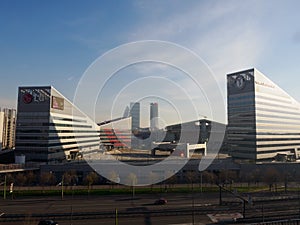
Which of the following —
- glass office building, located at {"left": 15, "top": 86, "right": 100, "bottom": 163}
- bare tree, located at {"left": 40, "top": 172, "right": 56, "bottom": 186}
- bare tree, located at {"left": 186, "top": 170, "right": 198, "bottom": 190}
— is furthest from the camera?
glass office building, located at {"left": 15, "top": 86, "right": 100, "bottom": 163}

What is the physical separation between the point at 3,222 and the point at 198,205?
21.2 feet

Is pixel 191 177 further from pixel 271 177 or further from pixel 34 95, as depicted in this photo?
pixel 34 95

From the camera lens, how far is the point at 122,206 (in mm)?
9984

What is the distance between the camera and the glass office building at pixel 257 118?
73.4 ft

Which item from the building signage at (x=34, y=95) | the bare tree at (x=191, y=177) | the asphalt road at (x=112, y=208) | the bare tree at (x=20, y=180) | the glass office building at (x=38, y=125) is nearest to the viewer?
the asphalt road at (x=112, y=208)

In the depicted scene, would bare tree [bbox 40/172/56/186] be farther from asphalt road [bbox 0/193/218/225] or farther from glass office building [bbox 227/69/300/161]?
glass office building [bbox 227/69/300/161]

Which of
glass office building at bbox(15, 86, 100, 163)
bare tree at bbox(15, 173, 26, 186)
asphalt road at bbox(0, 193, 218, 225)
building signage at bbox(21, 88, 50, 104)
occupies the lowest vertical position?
asphalt road at bbox(0, 193, 218, 225)

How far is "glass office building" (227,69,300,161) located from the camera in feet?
73.4

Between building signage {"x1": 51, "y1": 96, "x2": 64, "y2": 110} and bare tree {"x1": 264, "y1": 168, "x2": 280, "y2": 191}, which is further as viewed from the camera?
building signage {"x1": 51, "y1": 96, "x2": 64, "y2": 110}

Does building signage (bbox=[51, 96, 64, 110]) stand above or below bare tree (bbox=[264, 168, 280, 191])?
above

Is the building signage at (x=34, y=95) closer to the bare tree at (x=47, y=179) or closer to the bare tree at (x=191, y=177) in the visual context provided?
the bare tree at (x=47, y=179)

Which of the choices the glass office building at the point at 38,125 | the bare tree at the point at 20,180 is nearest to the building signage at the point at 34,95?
the glass office building at the point at 38,125

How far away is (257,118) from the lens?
22484mm

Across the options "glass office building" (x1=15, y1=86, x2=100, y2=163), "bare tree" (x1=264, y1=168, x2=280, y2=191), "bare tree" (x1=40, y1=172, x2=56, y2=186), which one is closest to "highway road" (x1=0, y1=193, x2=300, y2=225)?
"bare tree" (x1=264, y1=168, x2=280, y2=191)
